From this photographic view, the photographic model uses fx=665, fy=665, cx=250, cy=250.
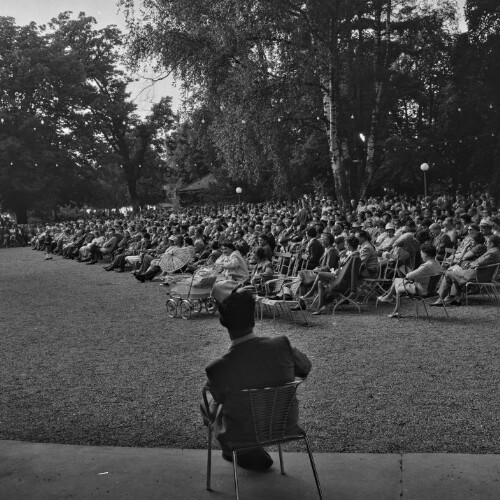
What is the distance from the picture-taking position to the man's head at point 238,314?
3.86 meters

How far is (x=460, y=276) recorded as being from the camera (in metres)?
10.8

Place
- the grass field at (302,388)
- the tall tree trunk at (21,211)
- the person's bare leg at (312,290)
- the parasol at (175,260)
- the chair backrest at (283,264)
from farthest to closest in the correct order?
1. the tall tree trunk at (21,211)
2. the parasol at (175,260)
3. the chair backrest at (283,264)
4. the person's bare leg at (312,290)
5. the grass field at (302,388)

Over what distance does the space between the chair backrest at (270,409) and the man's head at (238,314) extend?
Answer: 0.41 metres

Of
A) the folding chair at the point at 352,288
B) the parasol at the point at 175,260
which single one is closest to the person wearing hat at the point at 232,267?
the folding chair at the point at 352,288

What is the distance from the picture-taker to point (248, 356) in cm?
380

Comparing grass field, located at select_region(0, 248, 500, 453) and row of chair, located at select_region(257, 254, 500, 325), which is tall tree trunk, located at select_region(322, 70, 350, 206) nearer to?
row of chair, located at select_region(257, 254, 500, 325)

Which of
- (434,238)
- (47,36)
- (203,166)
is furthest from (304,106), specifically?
(203,166)

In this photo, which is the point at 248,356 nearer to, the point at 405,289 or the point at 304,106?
the point at 405,289

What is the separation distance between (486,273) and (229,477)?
7.62 meters

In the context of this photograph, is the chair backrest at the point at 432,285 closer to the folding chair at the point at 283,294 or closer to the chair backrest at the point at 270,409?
the folding chair at the point at 283,294

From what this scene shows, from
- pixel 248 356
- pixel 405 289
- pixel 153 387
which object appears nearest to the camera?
pixel 248 356

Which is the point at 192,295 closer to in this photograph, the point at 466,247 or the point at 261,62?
the point at 466,247

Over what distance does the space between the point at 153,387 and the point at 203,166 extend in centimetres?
5893

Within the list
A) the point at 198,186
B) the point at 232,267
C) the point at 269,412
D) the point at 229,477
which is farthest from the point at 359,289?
the point at 198,186
